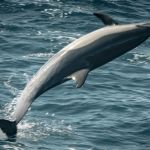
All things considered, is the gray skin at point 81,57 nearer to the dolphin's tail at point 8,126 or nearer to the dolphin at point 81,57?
the dolphin at point 81,57

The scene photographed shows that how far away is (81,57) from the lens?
540 inches

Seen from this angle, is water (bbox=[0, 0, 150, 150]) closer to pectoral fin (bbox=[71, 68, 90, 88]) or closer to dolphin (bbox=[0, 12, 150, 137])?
dolphin (bbox=[0, 12, 150, 137])

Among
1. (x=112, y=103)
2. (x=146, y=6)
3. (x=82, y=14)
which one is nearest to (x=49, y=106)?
(x=112, y=103)

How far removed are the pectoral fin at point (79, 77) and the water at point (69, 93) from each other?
13.7ft

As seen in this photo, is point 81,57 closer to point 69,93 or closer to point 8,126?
point 8,126

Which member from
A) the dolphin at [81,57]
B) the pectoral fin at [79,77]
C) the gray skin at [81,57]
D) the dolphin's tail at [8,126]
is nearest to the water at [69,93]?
the dolphin's tail at [8,126]

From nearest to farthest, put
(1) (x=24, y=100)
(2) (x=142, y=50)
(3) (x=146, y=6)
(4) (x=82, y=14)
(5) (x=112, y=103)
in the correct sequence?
(1) (x=24, y=100), (5) (x=112, y=103), (2) (x=142, y=50), (4) (x=82, y=14), (3) (x=146, y=6)

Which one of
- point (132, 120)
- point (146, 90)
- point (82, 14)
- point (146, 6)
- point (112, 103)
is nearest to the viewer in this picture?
point (132, 120)

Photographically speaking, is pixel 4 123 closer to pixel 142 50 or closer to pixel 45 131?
pixel 45 131

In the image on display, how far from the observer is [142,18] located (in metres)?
35.2

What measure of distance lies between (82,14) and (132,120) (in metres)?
15.4

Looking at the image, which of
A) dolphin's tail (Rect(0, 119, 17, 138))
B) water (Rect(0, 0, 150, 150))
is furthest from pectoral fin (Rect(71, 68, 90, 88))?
water (Rect(0, 0, 150, 150))

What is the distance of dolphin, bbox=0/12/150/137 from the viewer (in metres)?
13.5

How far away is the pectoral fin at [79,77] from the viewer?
13328 mm
